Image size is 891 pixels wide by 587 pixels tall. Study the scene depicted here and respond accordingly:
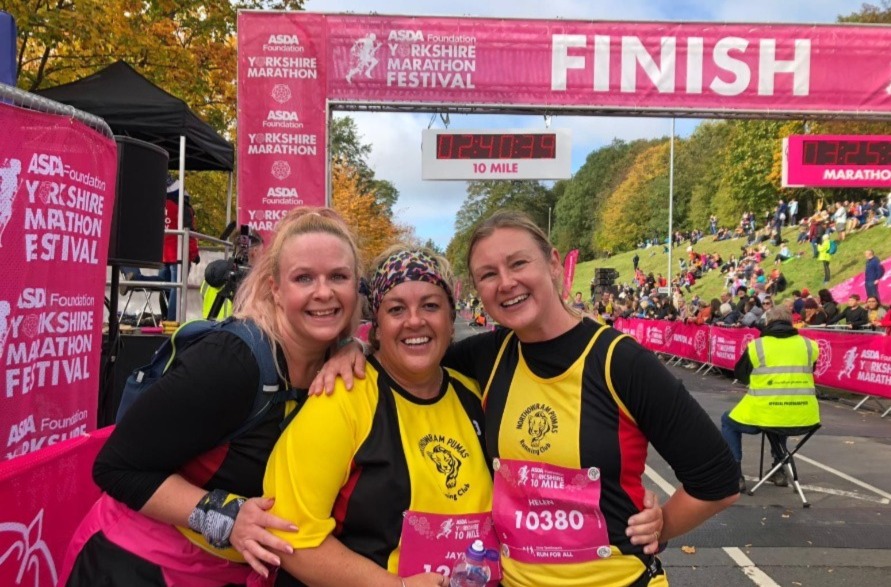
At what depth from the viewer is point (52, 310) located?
263 centimetres

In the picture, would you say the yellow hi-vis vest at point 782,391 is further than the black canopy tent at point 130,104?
No

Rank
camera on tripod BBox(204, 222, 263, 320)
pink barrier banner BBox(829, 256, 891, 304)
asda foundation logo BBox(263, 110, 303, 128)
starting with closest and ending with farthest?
camera on tripod BBox(204, 222, 263, 320), asda foundation logo BBox(263, 110, 303, 128), pink barrier banner BBox(829, 256, 891, 304)

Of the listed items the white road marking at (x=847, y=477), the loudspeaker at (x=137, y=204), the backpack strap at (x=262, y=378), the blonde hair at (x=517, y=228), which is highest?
the loudspeaker at (x=137, y=204)

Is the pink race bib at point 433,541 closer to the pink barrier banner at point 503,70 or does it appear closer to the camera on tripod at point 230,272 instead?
the camera on tripod at point 230,272

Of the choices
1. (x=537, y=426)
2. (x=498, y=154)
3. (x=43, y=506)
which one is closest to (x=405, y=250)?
(x=537, y=426)

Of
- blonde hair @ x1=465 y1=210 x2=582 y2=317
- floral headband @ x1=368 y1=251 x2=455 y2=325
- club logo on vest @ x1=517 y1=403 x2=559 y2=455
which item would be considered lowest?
club logo on vest @ x1=517 y1=403 x2=559 y2=455

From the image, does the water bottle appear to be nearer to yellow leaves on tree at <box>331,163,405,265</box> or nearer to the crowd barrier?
the crowd barrier

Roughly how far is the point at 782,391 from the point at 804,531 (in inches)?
54.9

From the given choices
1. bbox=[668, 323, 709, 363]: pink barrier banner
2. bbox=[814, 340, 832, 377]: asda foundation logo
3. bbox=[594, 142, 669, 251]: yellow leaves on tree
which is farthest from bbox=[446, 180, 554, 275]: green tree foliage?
bbox=[814, 340, 832, 377]: asda foundation logo

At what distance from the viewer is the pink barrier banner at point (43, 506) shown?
6.40 feet

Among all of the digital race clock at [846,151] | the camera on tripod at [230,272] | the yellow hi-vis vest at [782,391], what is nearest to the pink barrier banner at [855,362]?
the digital race clock at [846,151]

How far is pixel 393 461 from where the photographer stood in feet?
5.97

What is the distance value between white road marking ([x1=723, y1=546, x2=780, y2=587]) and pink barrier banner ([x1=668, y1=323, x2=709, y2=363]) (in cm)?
1283

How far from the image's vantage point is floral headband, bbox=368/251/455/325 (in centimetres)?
198
